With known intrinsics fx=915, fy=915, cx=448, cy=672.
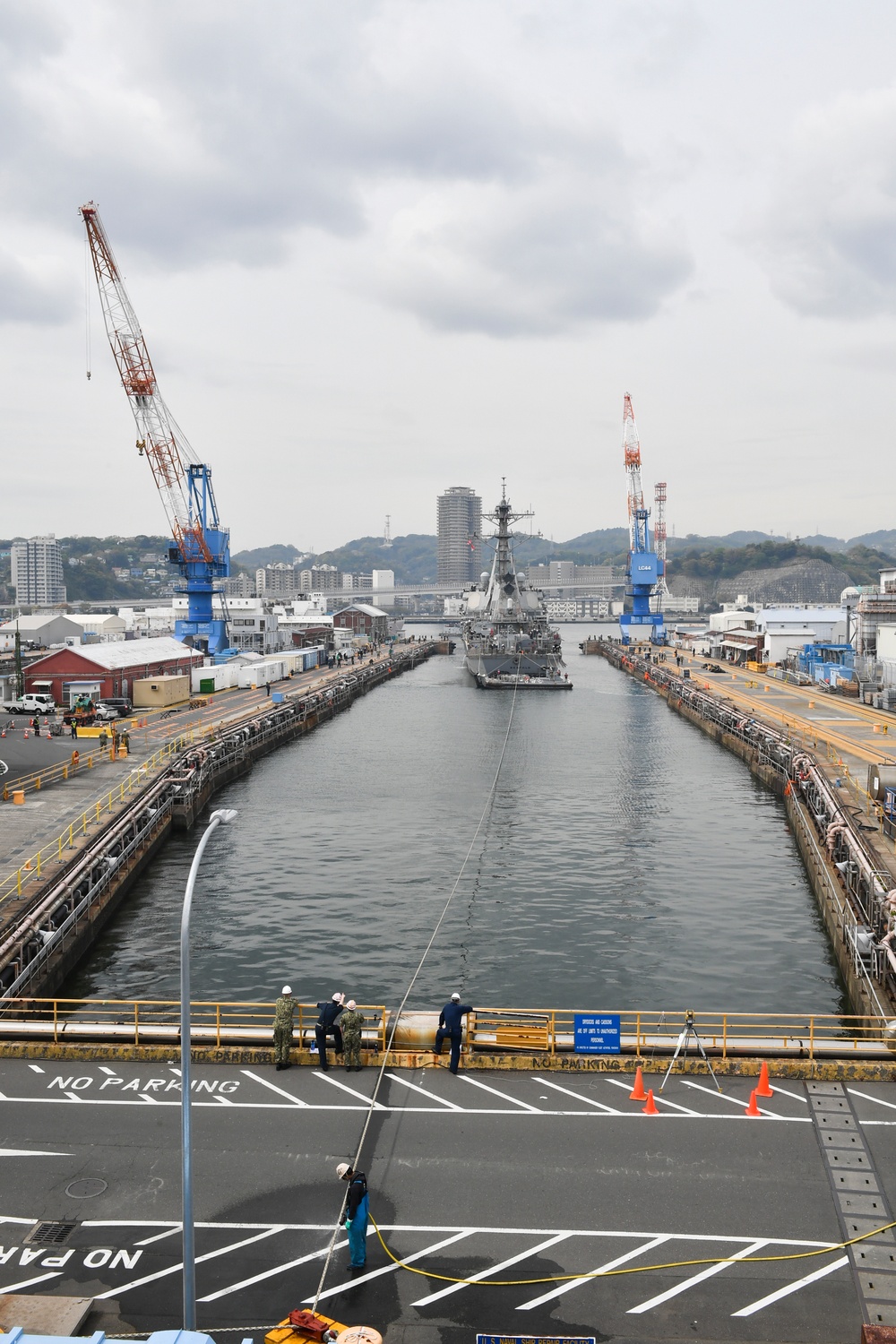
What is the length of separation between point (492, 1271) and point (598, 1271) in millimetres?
1427

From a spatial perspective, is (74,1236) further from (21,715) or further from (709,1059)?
(21,715)

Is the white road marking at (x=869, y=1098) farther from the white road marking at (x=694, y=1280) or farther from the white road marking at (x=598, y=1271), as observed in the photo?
the white road marking at (x=598, y=1271)

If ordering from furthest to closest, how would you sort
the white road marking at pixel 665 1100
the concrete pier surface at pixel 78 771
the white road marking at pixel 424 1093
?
the concrete pier surface at pixel 78 771, the white road marking at pixel 424 1093, the white road marking at pixel 665 1100

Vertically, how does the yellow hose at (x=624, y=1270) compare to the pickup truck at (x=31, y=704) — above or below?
below

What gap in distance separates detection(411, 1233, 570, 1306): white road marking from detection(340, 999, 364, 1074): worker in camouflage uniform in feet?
18.8

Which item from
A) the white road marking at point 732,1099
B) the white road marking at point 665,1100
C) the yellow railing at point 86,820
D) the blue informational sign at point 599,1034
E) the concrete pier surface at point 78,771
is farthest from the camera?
the concrete pier surface at point 78,771

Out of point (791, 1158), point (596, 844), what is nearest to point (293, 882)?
point (596, 844)

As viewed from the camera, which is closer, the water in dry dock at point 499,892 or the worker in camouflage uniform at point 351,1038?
the worker in camouflage uniform at point 351,1038

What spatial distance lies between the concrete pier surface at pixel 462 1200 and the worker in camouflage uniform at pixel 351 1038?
0.30 meters

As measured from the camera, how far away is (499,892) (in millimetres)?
35312

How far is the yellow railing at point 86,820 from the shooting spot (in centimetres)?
2990

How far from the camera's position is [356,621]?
7254 inches

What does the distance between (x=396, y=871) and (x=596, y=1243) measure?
25468 millimetres

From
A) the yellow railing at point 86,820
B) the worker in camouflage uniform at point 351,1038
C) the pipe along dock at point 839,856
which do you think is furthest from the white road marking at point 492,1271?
the yellow railing at point 86,820
